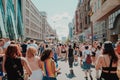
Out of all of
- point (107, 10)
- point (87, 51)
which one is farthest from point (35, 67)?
point (107, 10)

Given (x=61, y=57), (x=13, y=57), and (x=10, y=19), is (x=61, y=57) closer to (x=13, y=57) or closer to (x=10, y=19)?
(x=10, y=19)

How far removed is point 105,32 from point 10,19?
16.7m

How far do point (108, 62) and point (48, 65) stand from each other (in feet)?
4.98

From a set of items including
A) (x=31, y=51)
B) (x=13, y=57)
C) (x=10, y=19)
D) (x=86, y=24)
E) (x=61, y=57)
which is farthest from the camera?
(x=86, y=24)

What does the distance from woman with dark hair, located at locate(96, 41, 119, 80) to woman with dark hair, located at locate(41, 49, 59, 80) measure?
3.92 feet

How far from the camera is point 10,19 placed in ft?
117

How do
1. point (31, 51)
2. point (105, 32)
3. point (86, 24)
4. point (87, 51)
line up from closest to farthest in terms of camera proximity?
1. point (31, 51)
2. point (87, 51)
3. point (105, 32)
4. point (86, 24)

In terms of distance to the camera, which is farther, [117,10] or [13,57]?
[117,10]

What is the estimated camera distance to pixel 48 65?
23.7 ft

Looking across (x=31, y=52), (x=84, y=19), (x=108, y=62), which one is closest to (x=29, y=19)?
(x=84, y=19)

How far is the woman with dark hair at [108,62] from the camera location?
6523 mm

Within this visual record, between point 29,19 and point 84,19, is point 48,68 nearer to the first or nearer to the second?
point 84,19

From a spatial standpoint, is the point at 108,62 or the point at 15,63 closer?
the point at 15,63

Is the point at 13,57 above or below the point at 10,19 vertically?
below
